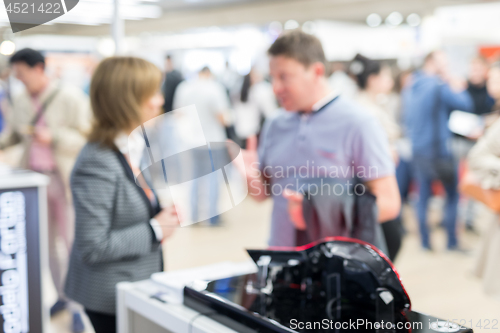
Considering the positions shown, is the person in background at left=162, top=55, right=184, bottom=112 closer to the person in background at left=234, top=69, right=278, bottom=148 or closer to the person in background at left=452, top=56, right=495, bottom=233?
the person in background at left=234, top=69, right=278, bottom=148

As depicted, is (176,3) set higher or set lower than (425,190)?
higher

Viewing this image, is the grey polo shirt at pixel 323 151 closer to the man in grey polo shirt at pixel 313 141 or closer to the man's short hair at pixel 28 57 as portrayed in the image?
the man in grey polo shirt at pixel 313 141

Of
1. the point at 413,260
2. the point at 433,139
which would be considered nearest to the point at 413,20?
the point at 433,139

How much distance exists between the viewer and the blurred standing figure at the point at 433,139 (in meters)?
4.41

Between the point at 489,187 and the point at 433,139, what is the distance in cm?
274

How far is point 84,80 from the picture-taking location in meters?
8.55

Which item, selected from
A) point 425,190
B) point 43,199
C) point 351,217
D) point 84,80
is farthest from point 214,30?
point 351,217

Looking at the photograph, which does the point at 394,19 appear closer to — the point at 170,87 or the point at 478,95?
the point at 478,95

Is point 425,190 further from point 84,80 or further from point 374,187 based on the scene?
point 84,80

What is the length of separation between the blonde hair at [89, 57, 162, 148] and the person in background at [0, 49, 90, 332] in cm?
154

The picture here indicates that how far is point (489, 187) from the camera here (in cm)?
182

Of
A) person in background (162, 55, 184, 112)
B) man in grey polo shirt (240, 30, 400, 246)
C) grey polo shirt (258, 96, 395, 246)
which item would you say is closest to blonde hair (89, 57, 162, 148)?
man in grey polo shirt (240, 30, 400, 246)

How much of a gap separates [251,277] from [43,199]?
1.33 metres

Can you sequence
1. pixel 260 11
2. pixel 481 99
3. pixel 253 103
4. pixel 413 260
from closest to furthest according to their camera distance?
pixel 413 260 < pixel 481 99 < pixel 253 103 < pixel 260 11
